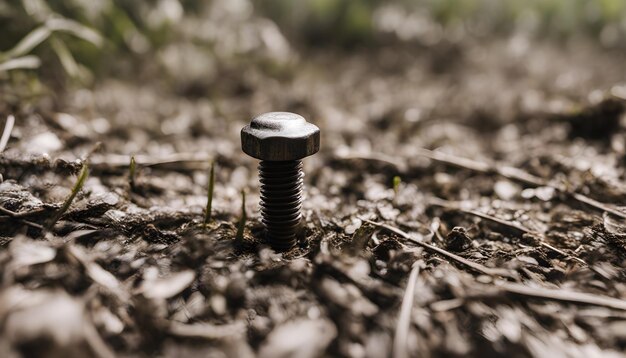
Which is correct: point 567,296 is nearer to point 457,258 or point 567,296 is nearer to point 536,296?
point 536,296

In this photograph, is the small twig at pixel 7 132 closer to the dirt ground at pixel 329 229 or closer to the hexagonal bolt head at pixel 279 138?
the dirt ground at pixel 329 229

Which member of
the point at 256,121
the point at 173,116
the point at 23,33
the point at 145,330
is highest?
the point at 23,33

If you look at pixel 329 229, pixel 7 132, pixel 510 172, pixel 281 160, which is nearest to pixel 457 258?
pixel 329 229

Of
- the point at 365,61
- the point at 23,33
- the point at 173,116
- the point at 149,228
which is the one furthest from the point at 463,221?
the point at 23,33

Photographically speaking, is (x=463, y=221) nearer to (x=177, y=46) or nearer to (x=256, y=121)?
(x=256, y=121)

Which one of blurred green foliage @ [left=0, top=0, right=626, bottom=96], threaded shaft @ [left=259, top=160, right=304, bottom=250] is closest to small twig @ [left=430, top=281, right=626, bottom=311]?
threaded shaft @ [left=259, top=160, right=304, bottom=250]

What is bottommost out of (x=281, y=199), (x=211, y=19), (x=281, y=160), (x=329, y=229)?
(x=329, y=229)
